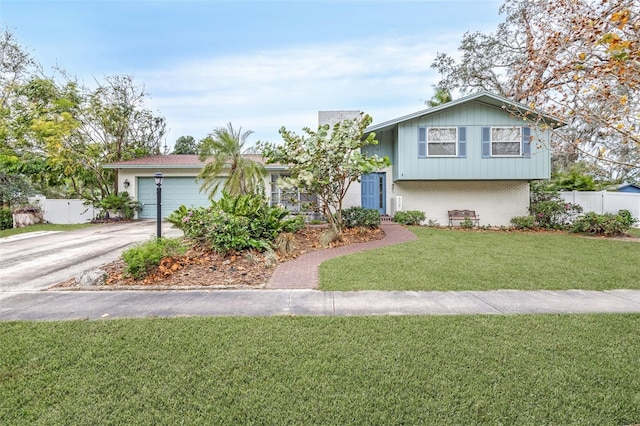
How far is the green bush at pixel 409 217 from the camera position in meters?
14.3

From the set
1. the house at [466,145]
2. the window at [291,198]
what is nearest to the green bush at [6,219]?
the window at [291,198]

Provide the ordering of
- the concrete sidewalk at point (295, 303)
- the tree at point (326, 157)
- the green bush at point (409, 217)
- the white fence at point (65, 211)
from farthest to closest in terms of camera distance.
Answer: the white fence at point (65, 211) < the green bush at point (409, 217) < the tree at point (326, 157) < the concrete sidewalk at point (295, 303)

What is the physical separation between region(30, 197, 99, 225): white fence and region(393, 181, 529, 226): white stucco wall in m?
15.4

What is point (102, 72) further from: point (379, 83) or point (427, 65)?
point (427, 65)

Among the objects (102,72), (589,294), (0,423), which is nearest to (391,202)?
(589,294)

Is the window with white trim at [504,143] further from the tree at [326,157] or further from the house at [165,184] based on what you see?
the house at [165,184]

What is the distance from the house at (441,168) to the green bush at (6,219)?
426 centimetres

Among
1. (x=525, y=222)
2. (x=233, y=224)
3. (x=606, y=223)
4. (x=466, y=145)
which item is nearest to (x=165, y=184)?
(x=233, y=224)

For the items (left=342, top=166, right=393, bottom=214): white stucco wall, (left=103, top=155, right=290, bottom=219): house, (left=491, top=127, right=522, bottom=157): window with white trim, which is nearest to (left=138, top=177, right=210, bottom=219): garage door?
(left=103, top=155, right=290, bottom=219): house

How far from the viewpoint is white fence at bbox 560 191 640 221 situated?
14.6m

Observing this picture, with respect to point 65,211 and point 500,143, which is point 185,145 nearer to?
point 65,211

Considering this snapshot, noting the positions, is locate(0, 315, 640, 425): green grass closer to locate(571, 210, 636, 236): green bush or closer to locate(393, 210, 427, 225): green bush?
locate(571, 210, 636, 236): green bush

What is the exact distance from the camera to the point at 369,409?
237cm

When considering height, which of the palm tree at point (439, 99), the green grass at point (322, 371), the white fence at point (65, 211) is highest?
the palm tree at point (439, 99)
